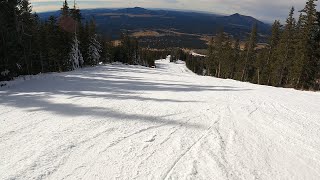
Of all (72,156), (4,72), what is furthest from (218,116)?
(4,72)

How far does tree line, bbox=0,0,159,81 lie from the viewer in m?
23.4

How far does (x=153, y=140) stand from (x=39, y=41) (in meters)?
40.1

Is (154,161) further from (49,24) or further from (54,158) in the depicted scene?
(49,24)

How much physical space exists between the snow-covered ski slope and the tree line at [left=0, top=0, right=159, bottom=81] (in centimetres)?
1415

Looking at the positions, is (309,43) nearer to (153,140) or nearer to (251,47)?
(251,47)

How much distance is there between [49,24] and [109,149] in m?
42.1

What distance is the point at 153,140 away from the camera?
671 centimetres

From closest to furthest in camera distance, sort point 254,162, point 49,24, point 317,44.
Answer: point 254,162, point 317,44, point 49,24

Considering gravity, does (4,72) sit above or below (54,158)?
below

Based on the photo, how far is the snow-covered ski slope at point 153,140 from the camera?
524cm

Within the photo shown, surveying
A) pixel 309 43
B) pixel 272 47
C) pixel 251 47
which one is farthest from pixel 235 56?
pixel 309 43

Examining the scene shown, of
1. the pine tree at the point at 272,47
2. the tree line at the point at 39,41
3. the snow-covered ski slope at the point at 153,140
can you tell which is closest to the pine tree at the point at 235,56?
the pine tree at the point at 272,47

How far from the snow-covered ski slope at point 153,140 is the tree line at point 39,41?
46.4ft

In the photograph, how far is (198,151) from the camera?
20.2 feet
